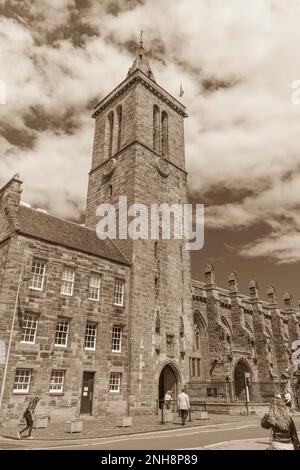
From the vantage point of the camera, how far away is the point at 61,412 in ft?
65.6

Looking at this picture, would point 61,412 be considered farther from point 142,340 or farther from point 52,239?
point 52,239

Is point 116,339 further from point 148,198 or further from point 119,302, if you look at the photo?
point 148,198

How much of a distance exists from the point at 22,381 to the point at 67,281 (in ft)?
20.7

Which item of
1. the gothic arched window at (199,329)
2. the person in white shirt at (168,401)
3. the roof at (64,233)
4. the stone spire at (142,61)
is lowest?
the person in white shirt at (168,401)

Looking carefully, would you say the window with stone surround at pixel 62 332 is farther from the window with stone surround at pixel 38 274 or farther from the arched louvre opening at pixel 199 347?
the arched louvre opening at pixel 199 347

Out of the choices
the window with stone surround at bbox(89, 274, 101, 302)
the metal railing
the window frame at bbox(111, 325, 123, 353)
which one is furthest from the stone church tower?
the window with stone surround at bbox(89, 274, 101, 302)

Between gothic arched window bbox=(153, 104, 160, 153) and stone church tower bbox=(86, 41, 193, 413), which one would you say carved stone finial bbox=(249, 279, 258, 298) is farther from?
gothic arched window bbox=(153, 104, 160, 153)

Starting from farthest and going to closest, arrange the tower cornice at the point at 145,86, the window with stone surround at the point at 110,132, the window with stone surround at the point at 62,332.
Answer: the window with stone surround at the point at 110,132 < the tower cornice at the point at 145,86 < the window with stone surround at the point at 62,332

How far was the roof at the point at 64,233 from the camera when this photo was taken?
2259 cm

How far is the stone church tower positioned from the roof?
1.63 metres

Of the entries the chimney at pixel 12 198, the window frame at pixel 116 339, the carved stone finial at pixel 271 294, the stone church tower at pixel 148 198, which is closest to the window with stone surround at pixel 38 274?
the chimney at pixel 12 198

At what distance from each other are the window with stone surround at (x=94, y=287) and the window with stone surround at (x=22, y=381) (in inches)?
241
